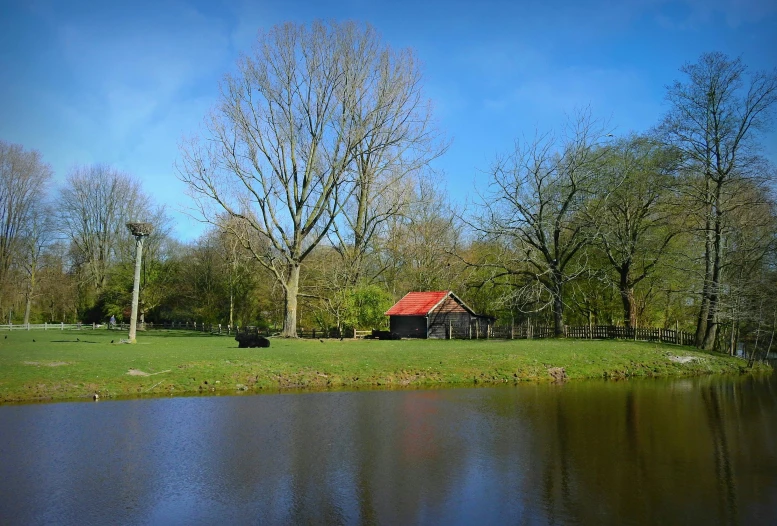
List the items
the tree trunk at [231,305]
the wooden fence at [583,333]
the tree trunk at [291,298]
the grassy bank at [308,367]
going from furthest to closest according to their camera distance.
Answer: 1. the tree trunk at [231,305]
2. the tree trunk at [291,298]
3. the wooden fence at [583,333]
4. the grassy bank at [308,367]

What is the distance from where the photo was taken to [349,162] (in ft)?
135

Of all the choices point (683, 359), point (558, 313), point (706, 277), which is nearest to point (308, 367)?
point (683, 359)

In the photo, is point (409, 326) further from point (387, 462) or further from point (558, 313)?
point (387, 462)

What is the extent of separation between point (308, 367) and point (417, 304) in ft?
73.0

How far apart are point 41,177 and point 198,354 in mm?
37374

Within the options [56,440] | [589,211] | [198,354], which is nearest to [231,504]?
[56,440]

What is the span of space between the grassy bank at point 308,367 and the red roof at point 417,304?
13501 mm

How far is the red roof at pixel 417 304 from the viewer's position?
43031 mm

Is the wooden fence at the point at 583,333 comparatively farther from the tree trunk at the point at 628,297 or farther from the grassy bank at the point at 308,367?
the grassy bank at the point at 308,367

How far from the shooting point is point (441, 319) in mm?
43281

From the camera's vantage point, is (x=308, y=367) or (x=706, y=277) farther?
(x=706, y=277)

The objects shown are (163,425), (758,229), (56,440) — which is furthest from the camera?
(758,229)

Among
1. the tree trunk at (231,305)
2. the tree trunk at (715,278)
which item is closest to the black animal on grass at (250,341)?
the tree trunk at (715,278)

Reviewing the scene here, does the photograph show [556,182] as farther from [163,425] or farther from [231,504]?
[231,504]
